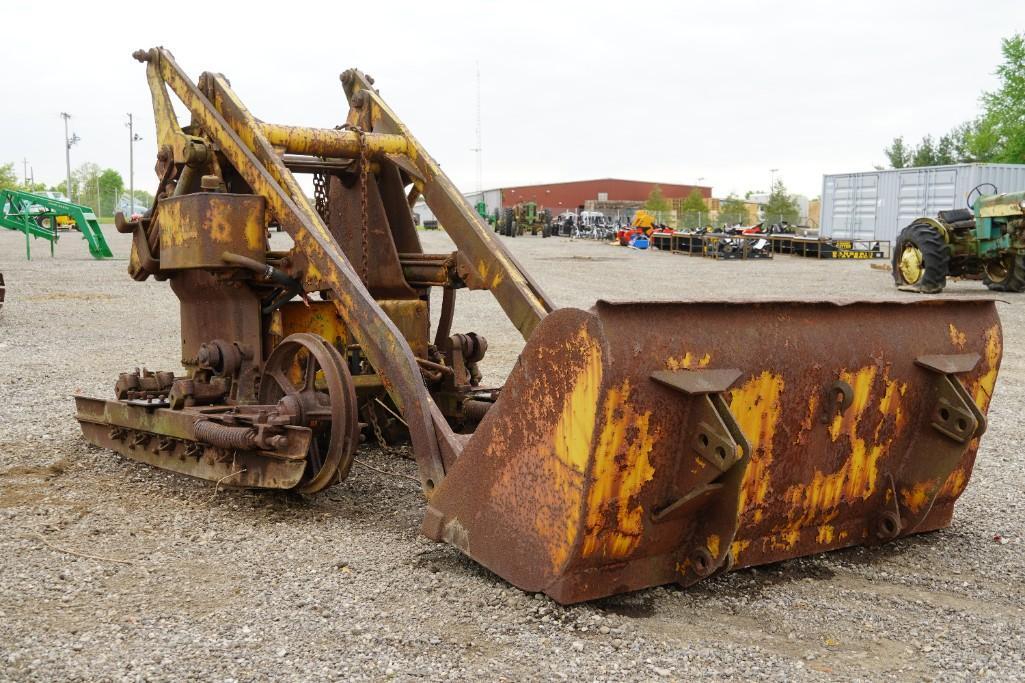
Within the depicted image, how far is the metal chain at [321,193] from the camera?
17.7ft

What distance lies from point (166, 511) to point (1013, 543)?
3.45 metres

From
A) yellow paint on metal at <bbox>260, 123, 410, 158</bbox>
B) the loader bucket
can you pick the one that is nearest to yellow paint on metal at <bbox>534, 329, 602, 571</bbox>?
the loader bucket

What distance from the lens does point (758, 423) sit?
133 inches

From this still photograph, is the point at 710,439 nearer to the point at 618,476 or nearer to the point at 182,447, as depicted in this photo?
the point at 618,476

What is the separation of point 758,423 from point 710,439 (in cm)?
32

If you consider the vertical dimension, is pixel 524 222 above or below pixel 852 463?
above

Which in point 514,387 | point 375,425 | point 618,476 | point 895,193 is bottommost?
point 375,425

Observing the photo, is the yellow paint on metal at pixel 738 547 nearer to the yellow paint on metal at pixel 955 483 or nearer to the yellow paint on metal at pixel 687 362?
the yellow paint on metal at pixel 687 362

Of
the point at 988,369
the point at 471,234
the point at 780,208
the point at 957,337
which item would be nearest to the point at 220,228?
the point at 471,234

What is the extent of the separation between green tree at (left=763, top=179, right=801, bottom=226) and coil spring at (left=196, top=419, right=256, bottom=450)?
2088 inches

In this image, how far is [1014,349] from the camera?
1068 cm

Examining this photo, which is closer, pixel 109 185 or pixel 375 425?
pixel 375 425

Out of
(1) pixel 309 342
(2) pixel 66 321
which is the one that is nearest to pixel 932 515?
(1) pixel 309 342

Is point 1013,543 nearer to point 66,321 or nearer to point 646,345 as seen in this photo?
point 646,345
